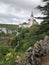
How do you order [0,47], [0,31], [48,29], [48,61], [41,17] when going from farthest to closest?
[0,31] < [0,47] < [41,17] < [48,29] < [48,61]

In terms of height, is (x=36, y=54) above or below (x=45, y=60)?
above

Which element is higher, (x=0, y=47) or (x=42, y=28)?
(x=42, y=28)

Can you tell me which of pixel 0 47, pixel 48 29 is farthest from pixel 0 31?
pixel 48 29

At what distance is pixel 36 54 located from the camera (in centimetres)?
2423

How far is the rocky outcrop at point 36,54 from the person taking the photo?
23.8 meters

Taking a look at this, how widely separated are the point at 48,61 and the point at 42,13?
1248cm

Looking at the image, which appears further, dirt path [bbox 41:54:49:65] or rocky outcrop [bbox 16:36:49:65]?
rocky outcrop [bbox 16:36:49:65]

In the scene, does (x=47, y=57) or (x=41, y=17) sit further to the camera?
(x=41, y=17)

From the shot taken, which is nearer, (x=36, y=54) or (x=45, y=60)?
(x=45, y=60)

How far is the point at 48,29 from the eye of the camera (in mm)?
33750

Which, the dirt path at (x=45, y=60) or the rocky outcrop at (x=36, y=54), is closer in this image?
the dirt path at (x=45, y=60)

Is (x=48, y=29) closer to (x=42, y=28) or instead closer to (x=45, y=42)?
(x=42, y=28)

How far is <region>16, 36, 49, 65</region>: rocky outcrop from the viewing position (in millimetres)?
23750

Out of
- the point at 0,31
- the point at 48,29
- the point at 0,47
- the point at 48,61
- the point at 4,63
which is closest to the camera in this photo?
the point at 48,61
